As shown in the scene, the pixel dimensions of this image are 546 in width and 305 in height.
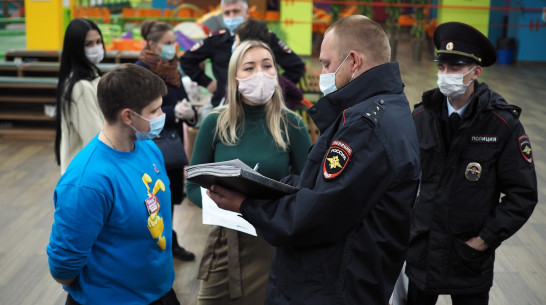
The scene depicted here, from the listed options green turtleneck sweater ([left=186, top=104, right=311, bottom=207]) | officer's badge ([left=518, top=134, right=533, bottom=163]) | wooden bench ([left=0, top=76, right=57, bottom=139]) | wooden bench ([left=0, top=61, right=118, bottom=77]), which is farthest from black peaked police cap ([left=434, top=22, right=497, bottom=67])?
wooden bench ([left=0, top=61, right=118, bottom=77])

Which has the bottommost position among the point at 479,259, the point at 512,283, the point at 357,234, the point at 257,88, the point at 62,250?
the point at 512,283

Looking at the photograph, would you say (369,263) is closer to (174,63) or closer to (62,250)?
(62,250)

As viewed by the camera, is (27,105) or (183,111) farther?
(27,105)

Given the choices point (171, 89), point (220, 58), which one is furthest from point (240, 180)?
point (220, 58)

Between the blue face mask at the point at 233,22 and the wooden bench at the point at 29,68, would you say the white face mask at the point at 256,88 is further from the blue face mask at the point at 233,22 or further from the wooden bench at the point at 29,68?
the wooden bench at the point at 29,68

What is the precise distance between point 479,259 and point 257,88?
1262 millimetres

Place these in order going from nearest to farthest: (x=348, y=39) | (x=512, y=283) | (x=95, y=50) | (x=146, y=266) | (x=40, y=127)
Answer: (x=348, y=39), (x=146, y=266), (x=95, y=50), (x=512, y=283), (x=40, y=127)

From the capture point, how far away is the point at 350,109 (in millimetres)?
1851

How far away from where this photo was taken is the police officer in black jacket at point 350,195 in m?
1.76

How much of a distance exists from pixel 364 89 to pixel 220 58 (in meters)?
3.07

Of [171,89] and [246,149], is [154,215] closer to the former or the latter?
[246,149]

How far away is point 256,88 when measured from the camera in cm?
291

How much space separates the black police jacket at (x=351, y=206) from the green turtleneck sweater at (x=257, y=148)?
0.90m

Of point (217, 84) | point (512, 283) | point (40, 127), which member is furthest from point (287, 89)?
point (40, 127)
